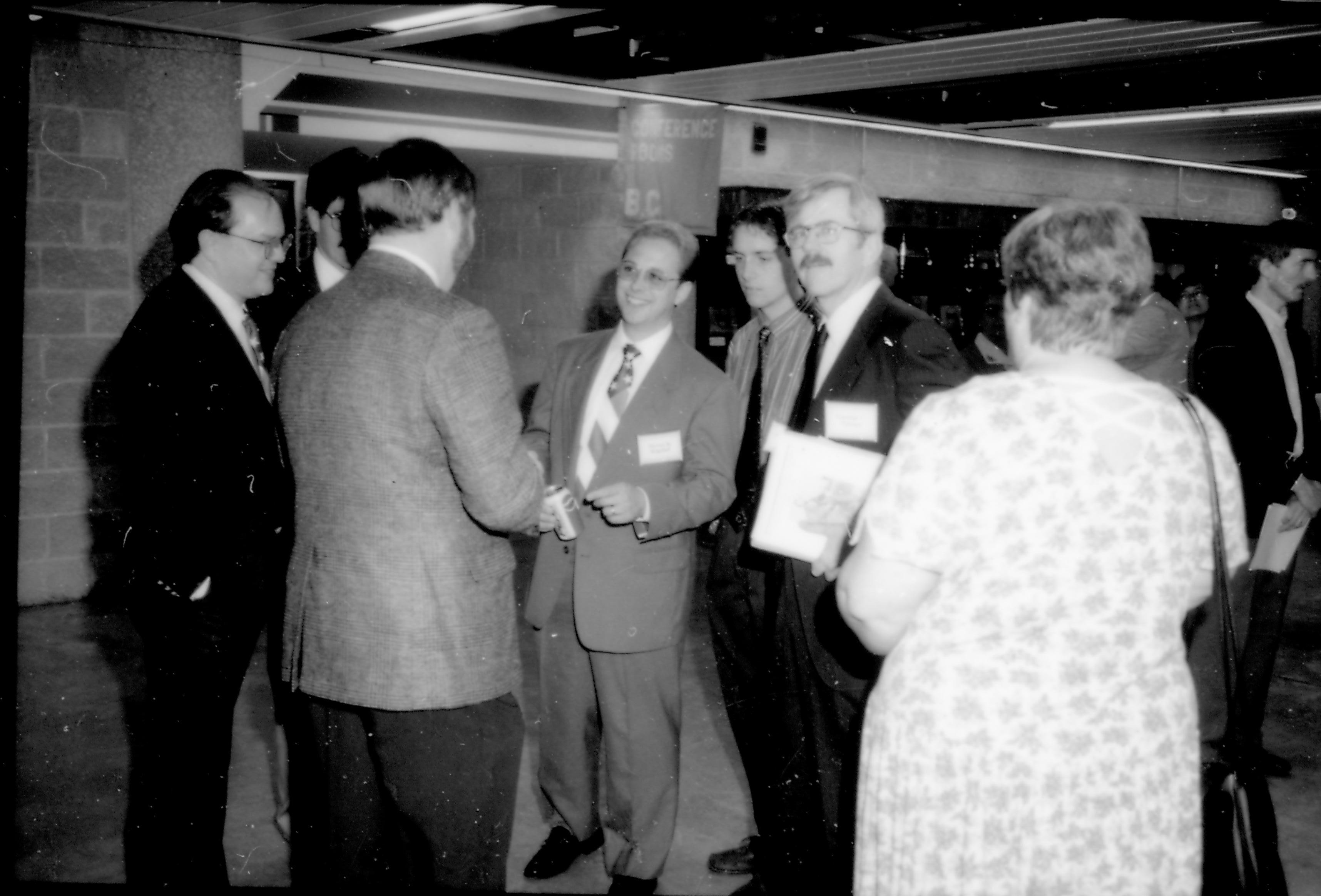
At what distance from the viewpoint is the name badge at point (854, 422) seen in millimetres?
2332

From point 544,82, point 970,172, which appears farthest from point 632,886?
point 970,172

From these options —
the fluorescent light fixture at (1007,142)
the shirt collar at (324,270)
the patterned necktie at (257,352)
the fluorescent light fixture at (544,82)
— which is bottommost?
the patterned necktie at (257,352)

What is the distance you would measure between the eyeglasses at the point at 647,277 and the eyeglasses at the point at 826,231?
1.40 ft

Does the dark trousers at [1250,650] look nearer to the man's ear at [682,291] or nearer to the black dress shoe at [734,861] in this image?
the black dress shoe at [734,861]

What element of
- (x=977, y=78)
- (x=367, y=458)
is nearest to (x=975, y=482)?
(x=367, y=458)

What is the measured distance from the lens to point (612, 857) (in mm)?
2779

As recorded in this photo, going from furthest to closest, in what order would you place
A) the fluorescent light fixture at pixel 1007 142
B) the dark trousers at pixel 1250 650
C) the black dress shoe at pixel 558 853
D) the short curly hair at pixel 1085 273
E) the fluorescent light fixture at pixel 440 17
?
the fluorescent light fixture at pixel 1007 142 → the fluorescent light fixture at pixel 440 17 → the dark trousers at pixel 1250 650 → the black dress shoe at pixel 558 853 → the short curly hair at pixel 1085 273

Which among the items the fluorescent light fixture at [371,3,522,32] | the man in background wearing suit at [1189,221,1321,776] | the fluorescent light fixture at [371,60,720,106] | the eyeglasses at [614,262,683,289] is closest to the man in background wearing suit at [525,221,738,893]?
the eyeglasses at [614,262,683,289]

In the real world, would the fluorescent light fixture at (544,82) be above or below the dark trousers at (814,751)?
above

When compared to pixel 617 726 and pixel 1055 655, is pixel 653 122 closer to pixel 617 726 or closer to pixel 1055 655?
pixel 617 726

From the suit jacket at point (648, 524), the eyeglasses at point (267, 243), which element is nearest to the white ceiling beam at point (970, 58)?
the suit jacket at point (648, 524)

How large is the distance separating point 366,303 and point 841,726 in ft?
4.59

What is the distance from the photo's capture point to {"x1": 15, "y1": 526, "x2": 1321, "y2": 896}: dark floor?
2.95 meters

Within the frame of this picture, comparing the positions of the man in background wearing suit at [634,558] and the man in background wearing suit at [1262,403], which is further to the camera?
the man in background wearing suit at [1262,403]
